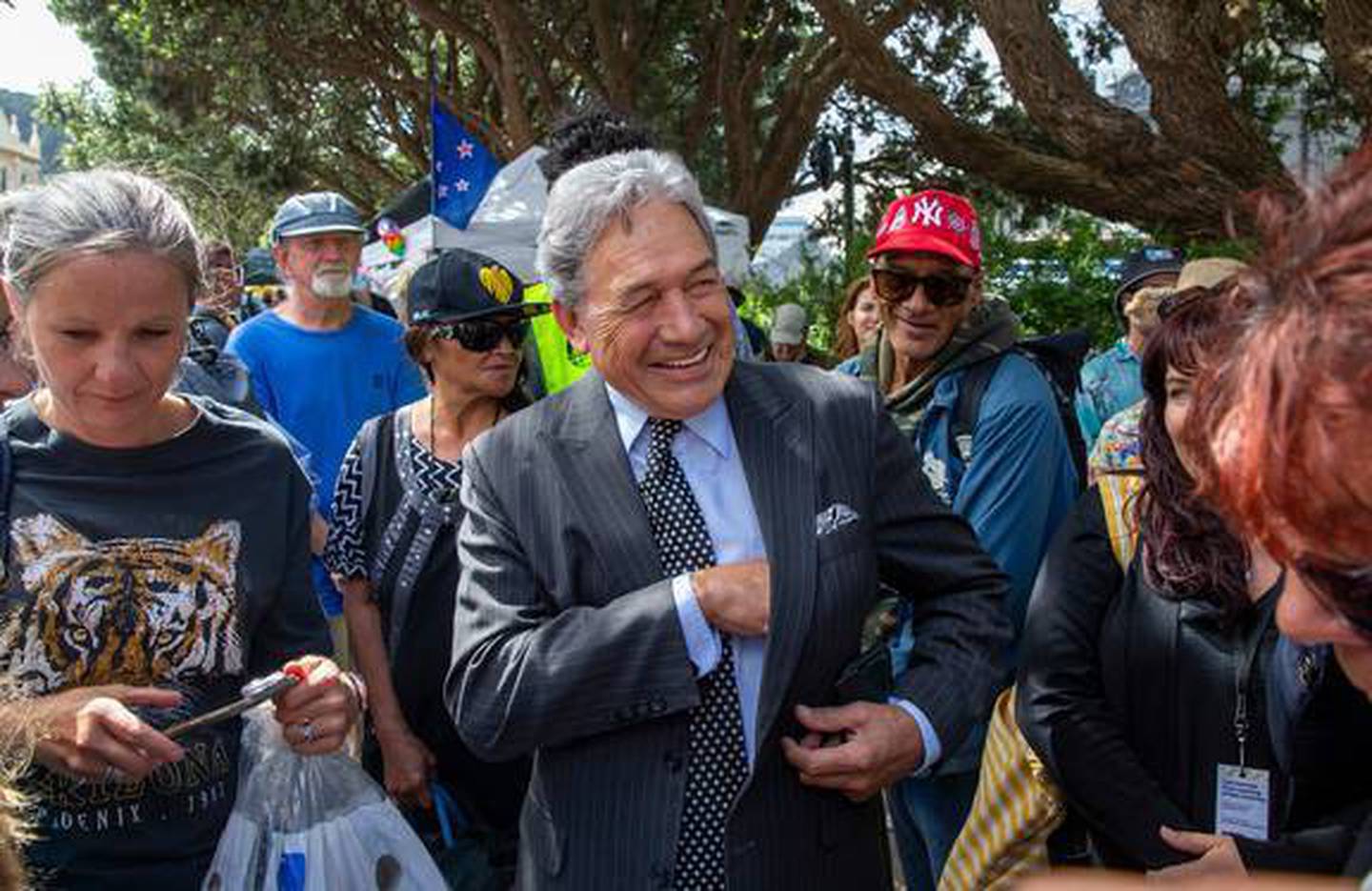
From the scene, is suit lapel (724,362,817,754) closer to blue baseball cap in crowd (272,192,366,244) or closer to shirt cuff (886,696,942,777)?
shirt cuff (886,696,942,777)

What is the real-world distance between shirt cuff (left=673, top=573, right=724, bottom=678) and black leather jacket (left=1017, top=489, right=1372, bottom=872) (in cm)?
80

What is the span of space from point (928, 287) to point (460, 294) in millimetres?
1209

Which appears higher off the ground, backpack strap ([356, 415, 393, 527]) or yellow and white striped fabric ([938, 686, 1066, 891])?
backpack strap ([356, 415, 393, 527])

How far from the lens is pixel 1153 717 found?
8.05 ft

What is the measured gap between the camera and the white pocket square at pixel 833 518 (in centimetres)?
216

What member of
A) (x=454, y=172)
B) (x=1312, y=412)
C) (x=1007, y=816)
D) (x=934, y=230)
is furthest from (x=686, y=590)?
(x=454, y=172)

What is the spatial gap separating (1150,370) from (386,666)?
1.87 meters

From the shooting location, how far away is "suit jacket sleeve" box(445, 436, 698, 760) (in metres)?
2.05

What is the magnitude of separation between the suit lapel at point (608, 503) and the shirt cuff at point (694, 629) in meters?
0.10

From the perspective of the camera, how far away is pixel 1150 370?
8.36 feet

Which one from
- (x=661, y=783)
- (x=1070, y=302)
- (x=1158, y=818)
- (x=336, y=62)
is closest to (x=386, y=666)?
(x=661, y=783)

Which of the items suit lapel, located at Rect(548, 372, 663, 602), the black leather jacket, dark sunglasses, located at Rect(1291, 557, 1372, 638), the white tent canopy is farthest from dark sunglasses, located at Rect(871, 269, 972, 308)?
the white tent canopy

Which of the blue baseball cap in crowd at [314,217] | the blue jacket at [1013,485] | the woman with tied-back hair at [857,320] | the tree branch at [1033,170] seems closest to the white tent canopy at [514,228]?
the woman with tied-back hair at [857,320]

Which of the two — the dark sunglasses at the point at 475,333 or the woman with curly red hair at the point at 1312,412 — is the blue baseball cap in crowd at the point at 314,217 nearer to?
the dark sunglasses at the point at 475,333
